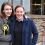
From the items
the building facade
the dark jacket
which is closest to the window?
the building facade

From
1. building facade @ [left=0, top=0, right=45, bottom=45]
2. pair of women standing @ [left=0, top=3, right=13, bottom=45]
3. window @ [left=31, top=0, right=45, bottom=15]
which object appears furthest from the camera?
window @ [left=31, top=0, right=45, bottom=15]

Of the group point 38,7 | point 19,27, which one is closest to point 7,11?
point 19,27

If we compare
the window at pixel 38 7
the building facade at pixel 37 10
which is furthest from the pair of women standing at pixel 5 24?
the window at pixel 38 7

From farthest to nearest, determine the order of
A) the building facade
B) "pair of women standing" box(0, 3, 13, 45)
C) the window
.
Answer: the window → the building facade → "pair of women standing" box(0, 3, 13, 45)

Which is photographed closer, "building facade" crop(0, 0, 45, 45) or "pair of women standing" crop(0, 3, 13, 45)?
"pair of women standing" crop(0, 3, 13, 45)

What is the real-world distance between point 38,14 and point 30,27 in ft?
14.9

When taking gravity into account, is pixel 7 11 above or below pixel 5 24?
above

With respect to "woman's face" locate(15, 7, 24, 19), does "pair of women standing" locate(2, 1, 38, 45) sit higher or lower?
lower

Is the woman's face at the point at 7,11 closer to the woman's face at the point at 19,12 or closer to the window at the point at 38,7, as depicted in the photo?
the woman's face at the point at 19,12

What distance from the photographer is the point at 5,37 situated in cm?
284

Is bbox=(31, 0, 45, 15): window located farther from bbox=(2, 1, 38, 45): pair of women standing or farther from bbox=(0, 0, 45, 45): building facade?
bbox=(2, 1, 38, 45): pair of women standing

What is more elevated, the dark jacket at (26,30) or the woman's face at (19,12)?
the woman's face at (19,12)

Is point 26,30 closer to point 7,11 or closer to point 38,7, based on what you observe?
point 7,11

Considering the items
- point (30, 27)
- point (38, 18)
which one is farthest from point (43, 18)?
point (30, 27)
